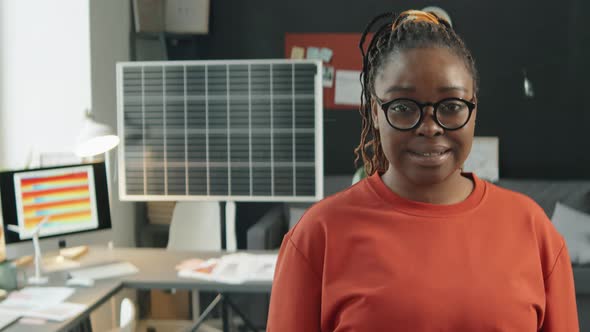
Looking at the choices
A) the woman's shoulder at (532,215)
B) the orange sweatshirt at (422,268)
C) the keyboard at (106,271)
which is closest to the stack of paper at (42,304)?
the keyboard at (106,271)

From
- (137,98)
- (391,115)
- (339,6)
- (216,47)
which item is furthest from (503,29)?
(391,115)

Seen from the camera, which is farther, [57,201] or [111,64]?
[111,64]

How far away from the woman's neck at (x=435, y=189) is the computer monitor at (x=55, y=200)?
2.01 m

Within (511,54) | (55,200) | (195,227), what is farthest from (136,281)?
(511,54)

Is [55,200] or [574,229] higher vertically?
[55,200]

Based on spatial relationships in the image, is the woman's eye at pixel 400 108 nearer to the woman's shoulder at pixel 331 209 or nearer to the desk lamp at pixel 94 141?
the woman's shoulder at pixel 331 209

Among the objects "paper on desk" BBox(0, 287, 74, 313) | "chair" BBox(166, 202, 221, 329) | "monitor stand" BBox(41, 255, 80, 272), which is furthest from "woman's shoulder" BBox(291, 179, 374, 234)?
"chair" BBox(166, 202, 221, 329)

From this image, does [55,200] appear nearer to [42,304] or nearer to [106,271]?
[106,271]

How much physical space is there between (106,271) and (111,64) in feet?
4.79

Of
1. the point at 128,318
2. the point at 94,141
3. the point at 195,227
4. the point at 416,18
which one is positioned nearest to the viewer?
the point at 416,18

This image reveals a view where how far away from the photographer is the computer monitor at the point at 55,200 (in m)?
2.61

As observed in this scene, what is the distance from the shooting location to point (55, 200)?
108 inches

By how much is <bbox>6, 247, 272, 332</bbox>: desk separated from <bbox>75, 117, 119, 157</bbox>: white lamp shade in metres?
0.50

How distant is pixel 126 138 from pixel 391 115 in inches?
93.6
